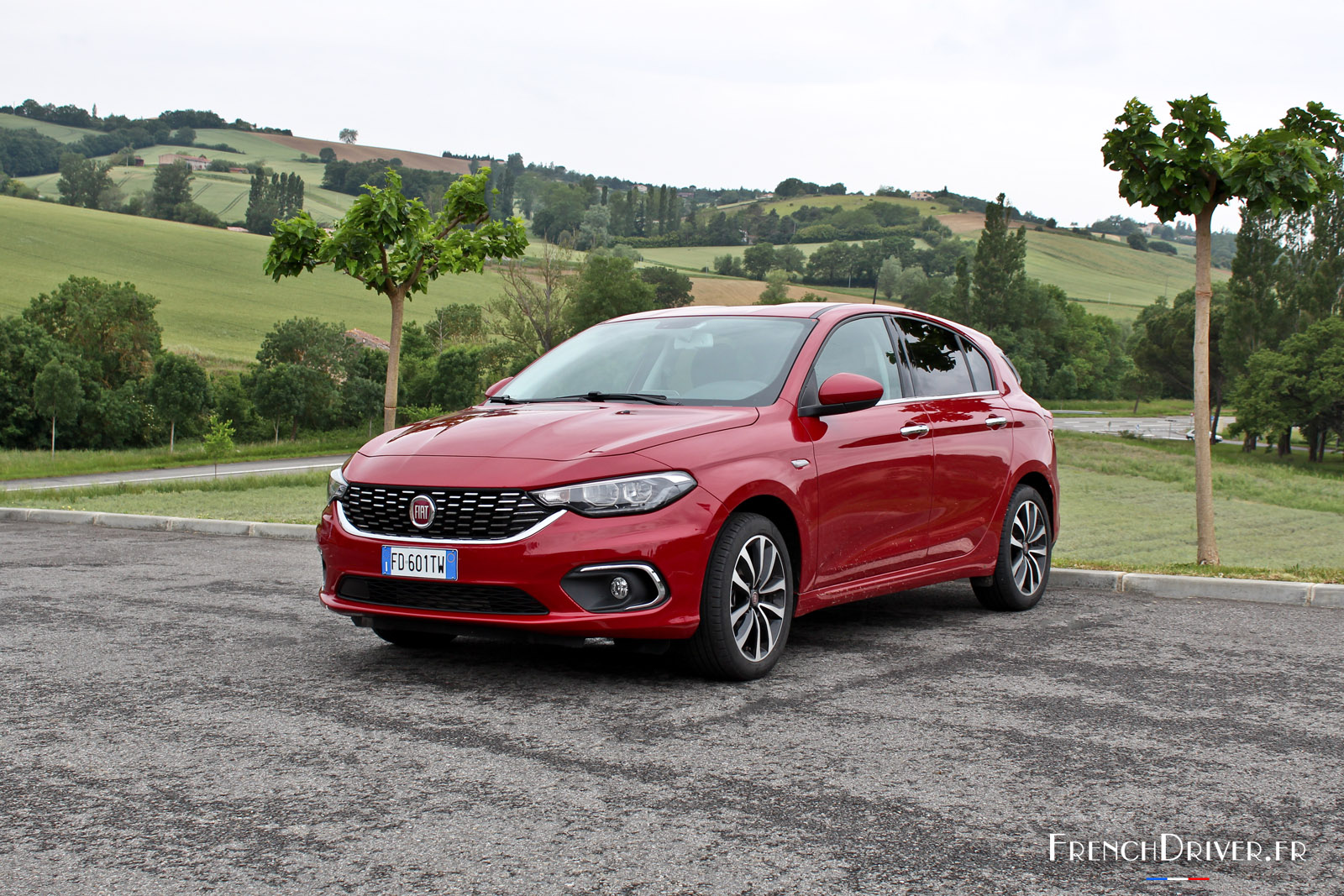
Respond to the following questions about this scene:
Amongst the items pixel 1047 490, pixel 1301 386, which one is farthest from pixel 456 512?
pixel 1301 386

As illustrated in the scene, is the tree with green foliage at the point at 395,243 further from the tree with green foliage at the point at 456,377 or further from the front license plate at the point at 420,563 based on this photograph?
the tree with green foliage at the point at 456,377

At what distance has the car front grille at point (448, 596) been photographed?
5.11 meters

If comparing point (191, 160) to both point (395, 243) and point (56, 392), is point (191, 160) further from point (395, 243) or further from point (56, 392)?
point (395, 243)

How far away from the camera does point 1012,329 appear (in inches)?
4087

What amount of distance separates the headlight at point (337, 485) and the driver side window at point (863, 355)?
92.4 inches

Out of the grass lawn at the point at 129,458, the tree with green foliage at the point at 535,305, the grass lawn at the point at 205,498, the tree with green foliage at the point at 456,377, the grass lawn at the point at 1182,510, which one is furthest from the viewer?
the tree with green foliage at the point at 535,305

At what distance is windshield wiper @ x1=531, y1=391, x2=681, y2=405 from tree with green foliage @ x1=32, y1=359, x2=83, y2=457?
61.5 metres

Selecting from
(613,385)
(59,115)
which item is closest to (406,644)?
(613,385)

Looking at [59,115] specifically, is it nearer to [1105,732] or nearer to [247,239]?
[247,239]

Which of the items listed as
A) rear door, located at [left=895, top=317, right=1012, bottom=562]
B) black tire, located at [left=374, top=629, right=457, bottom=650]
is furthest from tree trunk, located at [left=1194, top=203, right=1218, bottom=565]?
black tire, located at [left=374, top=629, right=457, bottom=650]

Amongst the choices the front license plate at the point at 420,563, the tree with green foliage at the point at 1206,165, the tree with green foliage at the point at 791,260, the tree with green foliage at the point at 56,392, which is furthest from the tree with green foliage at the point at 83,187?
the front license plate at the point at 420,563

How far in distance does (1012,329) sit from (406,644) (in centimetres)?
10241

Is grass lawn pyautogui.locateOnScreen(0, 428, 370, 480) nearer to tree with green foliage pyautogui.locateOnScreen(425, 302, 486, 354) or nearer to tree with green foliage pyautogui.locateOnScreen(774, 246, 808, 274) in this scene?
tree with green foliage pyautogui.locateOnScreen(425, 302, 486, 354)

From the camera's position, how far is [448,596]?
17.1 ft
